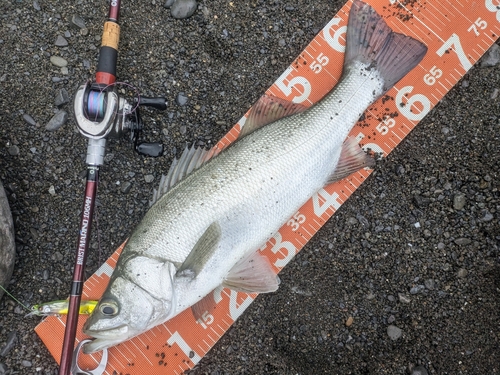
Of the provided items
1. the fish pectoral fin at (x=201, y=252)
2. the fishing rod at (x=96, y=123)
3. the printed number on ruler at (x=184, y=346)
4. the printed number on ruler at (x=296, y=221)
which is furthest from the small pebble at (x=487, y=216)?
the fishing rod at (x=96, y=123)

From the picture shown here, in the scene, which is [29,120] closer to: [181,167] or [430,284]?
[181,167]

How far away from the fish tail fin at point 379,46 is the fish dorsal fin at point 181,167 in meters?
1.19

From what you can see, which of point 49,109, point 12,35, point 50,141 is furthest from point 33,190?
point 12,35

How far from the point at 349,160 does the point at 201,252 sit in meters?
1.16

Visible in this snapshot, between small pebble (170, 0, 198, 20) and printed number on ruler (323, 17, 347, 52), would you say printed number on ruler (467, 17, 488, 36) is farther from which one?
small pebble (170, 0, 198, 20)

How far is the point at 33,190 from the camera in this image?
2.81 meters

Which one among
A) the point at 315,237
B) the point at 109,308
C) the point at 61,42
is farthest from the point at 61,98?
the point at 315,237

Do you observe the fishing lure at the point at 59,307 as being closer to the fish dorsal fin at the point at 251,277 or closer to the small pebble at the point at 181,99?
the fish dorsal fin at the point at 251,277

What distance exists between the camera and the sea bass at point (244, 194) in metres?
2.18

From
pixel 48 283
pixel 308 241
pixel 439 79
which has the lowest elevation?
pixel 48 283

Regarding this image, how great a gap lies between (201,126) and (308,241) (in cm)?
113

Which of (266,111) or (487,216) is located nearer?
(266,111)

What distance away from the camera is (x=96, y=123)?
92.7 inches

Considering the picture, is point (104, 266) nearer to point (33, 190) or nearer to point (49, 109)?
point (33, 190)
